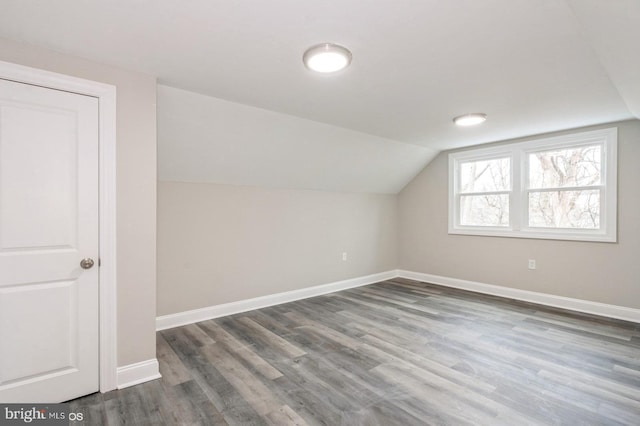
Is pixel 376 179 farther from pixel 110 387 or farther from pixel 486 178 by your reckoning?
pixel 110 387

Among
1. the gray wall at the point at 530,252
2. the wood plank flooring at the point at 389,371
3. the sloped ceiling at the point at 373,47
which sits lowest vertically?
the wood plank flooring at the point at 389,371

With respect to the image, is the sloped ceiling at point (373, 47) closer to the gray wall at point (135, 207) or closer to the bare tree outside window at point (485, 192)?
the gray wall at point (135, 207)

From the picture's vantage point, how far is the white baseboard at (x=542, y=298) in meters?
3.67

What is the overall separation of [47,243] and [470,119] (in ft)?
12.9

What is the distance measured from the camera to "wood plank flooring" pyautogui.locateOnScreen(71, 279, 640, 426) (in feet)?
6.43

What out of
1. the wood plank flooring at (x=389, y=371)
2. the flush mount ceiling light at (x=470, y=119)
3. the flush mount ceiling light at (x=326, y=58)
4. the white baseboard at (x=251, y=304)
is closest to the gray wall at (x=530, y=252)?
the wood plank flooring at (x=389, y=371)

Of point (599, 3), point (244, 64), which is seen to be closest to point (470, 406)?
point (599, 3)

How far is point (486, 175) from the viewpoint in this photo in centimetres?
499

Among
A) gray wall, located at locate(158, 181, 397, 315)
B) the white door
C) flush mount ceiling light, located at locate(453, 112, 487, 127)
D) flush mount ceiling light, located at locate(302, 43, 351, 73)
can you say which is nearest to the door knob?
the white door

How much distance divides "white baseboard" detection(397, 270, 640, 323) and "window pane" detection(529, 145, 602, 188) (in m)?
1.52

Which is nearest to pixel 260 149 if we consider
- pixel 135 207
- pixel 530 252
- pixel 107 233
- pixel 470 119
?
pixel 135 207

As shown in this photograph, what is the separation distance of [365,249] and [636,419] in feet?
12.5

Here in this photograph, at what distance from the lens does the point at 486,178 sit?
4988 millimetres

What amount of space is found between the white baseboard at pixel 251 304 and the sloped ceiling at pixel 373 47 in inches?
92.4
